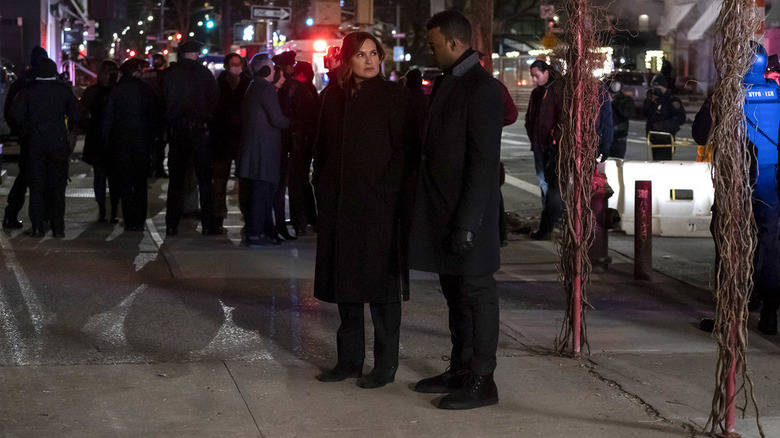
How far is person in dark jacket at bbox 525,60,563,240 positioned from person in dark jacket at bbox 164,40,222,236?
10.9ft

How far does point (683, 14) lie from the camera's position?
43406 mm

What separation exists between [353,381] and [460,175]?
A: 1.38 metres

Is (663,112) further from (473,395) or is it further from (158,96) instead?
(473,395)

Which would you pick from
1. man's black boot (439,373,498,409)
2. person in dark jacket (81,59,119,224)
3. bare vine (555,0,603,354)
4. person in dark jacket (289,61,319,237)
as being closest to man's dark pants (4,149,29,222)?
person in dark jacket (81,59,119,224)

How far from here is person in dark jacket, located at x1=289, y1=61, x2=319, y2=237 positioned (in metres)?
11.4

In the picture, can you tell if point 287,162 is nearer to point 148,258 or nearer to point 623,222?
point 148,258

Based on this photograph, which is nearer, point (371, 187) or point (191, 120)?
point (371, 187)

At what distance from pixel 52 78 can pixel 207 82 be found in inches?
60.3

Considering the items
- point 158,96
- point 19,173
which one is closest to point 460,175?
point 19,173

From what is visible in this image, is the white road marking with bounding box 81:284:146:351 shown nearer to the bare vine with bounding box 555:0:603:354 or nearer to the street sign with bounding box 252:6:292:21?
the bare vine with bounding box 555:0:603:354

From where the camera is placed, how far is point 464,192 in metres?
5.65

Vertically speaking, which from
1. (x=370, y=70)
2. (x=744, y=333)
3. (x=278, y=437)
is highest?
(x=370, y=70)

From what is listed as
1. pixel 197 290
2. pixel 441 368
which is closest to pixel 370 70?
pixel 441 368

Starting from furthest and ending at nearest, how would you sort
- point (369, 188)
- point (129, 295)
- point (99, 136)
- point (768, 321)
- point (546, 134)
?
1. point (99, 136)
2. point (546, 134)
3. point (129, 295)
4. point (768, 321)
5. point (369, 188)
